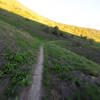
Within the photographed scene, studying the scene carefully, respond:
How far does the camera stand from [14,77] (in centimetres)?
456

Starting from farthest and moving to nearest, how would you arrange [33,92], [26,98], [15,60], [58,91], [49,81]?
1. [15,60]
2. [49,81]
3. [58,91]
4. [33,92]
5. [26,98]

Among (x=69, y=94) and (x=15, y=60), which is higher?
(x=15, y=60)

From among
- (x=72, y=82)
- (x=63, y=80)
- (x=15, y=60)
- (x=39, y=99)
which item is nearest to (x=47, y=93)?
(x=39, y=99)

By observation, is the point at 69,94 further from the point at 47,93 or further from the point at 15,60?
the point at 15,60

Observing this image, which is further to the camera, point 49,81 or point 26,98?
point 49,81

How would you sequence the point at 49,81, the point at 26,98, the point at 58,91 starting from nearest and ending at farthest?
the point at 26,98 < the point at 58,91 < the point at 49,81

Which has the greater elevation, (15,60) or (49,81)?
(15,60)

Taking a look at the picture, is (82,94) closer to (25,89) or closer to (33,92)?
(33,92)

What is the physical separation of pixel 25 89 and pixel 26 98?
52cm

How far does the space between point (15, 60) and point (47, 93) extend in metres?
4.31

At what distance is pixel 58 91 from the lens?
4.40 meters

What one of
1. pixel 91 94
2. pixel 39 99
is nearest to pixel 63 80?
pixel 91 94

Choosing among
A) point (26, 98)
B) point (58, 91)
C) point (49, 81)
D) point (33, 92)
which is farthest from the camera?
point (49, 81)

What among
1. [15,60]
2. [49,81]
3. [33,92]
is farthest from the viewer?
[15,60]
